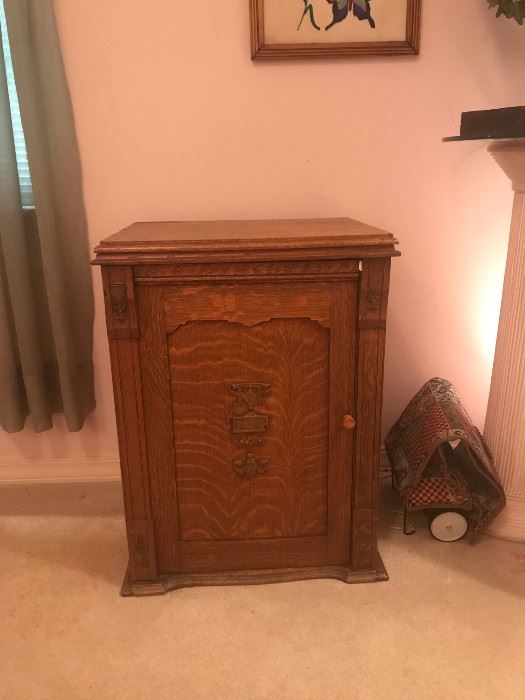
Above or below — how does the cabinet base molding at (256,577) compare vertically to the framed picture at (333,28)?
below

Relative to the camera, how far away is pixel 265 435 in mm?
1321

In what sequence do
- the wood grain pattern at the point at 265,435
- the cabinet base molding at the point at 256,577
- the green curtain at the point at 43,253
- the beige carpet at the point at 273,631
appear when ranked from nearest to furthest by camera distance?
the beige carpet at the point at 273,631 → the wood grain pattern at the point at 265,435 → the cabinet base molding at the point at 256,577 → the green curtain at the point at 43,253

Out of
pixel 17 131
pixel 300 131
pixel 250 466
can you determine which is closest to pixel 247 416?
pixel 250 466

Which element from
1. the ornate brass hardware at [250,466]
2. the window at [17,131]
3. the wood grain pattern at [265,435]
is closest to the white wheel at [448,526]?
the wood grain pattern at [265,435]

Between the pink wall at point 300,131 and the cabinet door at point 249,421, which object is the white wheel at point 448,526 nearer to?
the cabinet door at point 249,421

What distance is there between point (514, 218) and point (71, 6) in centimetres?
126

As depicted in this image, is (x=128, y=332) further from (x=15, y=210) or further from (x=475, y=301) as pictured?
(x=475, y=301)

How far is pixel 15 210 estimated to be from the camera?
5.19 feet

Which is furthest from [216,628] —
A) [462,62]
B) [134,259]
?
[462,62]

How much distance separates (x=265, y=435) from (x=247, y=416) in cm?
6

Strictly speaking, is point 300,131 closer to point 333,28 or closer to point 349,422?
point 333,28

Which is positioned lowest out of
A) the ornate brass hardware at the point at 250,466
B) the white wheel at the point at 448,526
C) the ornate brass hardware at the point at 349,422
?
the white wheel at the point at 448,526

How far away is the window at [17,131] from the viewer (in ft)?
5.04

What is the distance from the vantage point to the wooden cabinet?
1.20 meters
